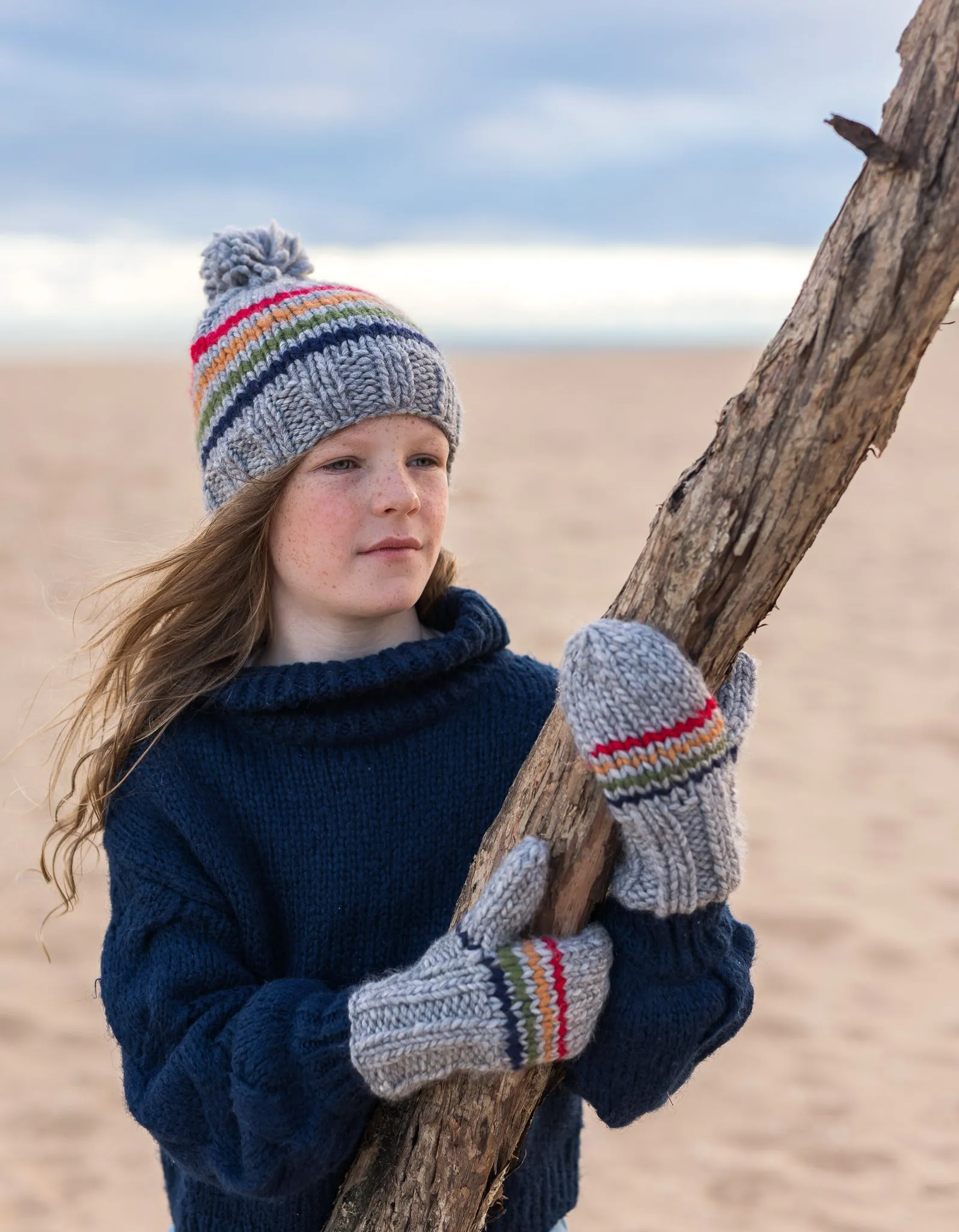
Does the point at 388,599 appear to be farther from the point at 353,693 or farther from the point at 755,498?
the point at 755,498

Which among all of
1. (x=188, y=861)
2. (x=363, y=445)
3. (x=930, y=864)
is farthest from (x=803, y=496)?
(x=930, y=864)

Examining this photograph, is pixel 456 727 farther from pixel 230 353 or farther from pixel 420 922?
pixel 230 353

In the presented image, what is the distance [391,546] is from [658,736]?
0.58 m

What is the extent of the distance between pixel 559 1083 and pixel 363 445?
0.97 m

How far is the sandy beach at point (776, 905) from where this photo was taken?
3.58 meters

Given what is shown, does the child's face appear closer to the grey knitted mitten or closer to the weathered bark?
the weathered bark

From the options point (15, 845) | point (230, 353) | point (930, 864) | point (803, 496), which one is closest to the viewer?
point (803, 496)

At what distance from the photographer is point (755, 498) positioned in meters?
1.43

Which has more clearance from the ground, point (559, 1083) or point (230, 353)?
point (230, 353)

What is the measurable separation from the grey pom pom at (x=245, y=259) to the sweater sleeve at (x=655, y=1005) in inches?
46.4

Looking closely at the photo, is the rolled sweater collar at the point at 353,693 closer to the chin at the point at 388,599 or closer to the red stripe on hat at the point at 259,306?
the chin at the point at 388,599

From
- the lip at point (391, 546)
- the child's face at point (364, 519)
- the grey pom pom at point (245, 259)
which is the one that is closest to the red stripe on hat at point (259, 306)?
the grey pom pom at point (245, 259)

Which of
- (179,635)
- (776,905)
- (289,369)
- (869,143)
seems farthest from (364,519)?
(776,905)

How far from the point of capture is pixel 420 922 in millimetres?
1888
